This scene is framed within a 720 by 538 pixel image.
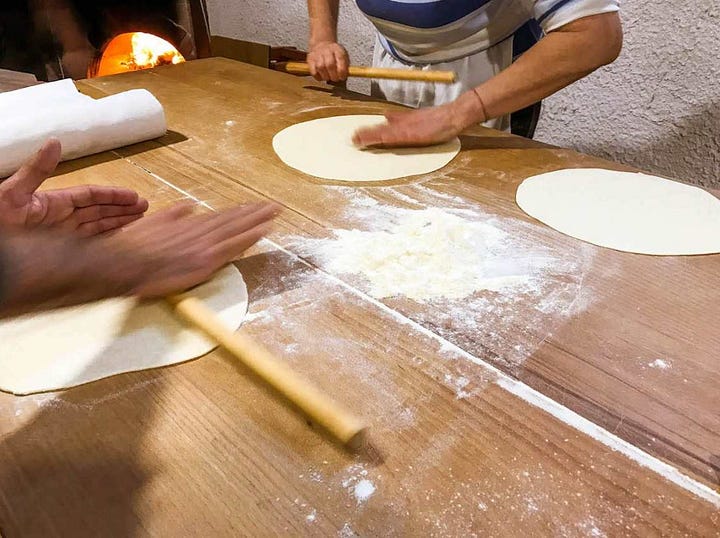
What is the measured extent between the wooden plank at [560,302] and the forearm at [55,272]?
403 millimetres

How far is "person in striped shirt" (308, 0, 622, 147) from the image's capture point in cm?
129

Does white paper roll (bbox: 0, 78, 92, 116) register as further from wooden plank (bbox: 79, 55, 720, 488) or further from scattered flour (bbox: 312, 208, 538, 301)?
scattered flour (bbox: 312, 208, 538, 301)

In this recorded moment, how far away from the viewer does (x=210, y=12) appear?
3.74m

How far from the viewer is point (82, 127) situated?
4.14 ft

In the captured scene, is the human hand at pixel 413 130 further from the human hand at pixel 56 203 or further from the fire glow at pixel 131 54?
the fire glow at pixel 131 54

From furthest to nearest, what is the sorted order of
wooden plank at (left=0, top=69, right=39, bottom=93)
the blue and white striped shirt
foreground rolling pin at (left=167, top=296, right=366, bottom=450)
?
wooden plank at (left=0, top=69, right=39, bottom=93), the blue and white striped shirt, foreground rolling pin at (left=167, top=296, right=366, bottom=450)

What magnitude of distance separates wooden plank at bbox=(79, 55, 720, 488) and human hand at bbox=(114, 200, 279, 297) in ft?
0.46

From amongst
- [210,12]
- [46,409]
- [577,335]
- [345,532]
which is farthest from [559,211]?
[210,12]

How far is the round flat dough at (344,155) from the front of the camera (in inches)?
48.7

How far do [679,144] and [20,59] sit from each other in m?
2.55

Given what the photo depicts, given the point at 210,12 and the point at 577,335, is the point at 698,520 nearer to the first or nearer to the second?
the point at 577,335

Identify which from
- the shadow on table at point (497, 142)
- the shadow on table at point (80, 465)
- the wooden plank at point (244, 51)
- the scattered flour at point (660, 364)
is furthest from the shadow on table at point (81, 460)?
the wooden plank at point (244, 51)

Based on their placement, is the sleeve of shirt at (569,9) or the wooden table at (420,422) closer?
the wooden table at (420,422)

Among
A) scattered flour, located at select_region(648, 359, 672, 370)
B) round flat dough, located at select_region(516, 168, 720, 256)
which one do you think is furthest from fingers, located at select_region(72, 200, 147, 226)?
scattered flour, located at select_region(648, 359, 672, 370)
